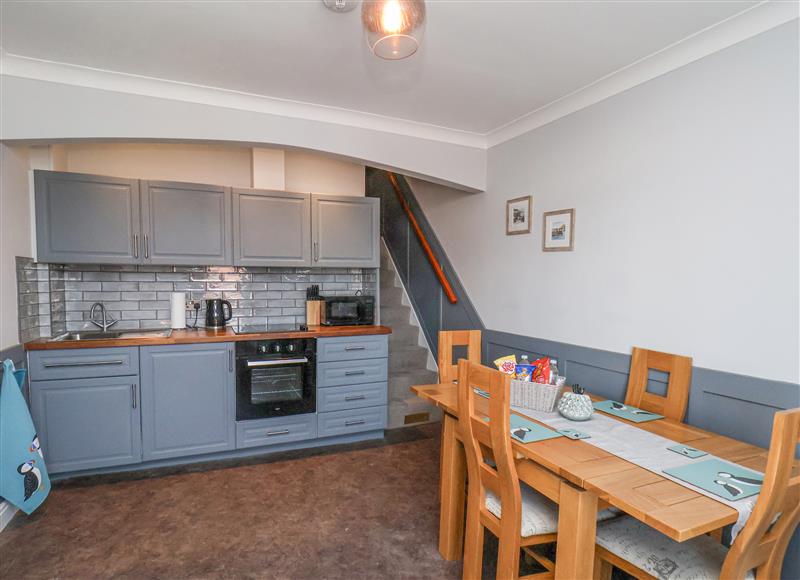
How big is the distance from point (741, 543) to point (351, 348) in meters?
2.67

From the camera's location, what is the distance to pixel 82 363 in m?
2.77

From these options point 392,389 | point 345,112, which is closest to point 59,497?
point 392,389

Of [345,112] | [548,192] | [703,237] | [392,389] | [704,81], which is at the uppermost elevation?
[345,112]

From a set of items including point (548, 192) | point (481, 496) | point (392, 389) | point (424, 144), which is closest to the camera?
point (481, 496)

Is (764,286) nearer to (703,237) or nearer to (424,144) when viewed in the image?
(703,237)

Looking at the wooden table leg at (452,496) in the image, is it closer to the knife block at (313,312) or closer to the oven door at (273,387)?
the oven door at (273,387)

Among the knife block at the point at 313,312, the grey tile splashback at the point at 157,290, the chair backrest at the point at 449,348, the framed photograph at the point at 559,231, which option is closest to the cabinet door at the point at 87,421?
the grey tile splashback at the point at 157,290

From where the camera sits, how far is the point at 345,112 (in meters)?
3.08

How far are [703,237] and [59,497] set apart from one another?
13.2 ft

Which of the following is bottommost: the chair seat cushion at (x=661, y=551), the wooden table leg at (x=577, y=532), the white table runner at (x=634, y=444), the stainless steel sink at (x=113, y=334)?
the chair seat cushion at (x=661, y=551)

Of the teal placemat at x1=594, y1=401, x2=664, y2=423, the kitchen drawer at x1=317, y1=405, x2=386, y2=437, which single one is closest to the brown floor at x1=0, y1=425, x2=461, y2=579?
the kitchen drawer at x1=317, y1=405, x2=386, y2=437

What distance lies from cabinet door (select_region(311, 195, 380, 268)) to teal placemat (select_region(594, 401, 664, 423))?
223 centimetres

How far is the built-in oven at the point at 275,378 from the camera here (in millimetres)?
3129

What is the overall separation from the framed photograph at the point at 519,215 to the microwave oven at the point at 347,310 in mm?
1334
